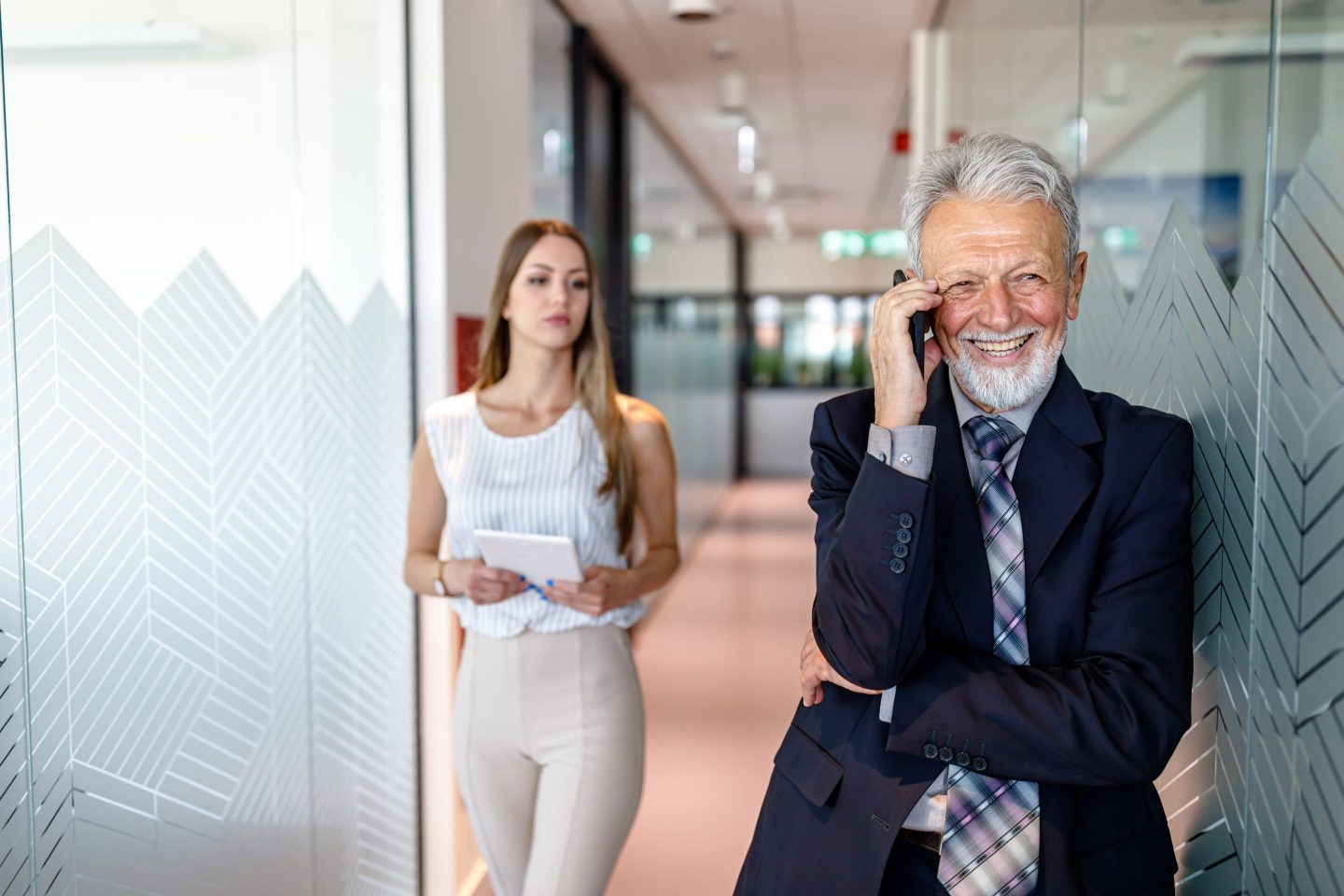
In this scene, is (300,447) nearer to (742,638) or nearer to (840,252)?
(742,638)

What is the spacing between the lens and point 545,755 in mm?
2809

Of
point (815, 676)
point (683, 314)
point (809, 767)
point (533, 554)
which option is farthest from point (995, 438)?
point (683, 314)

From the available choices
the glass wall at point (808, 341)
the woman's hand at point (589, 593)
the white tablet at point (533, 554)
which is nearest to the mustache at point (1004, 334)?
the white tablet at point (533, 554)

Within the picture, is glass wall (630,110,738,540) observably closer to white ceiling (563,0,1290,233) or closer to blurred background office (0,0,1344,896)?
white ceiling (563,0,1290,233)

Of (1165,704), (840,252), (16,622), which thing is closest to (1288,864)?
(1165,704)

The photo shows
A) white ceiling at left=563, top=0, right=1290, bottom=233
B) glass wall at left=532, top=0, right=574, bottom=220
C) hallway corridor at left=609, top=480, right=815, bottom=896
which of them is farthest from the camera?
glass wall at left=532, top=0, right=574, bottom=220

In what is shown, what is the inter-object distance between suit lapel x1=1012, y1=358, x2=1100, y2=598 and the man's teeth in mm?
87

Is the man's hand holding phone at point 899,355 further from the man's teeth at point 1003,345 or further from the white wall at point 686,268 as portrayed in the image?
the white wall at point 686,268

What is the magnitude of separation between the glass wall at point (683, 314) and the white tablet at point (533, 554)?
5.32m

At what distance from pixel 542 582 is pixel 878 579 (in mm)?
1442

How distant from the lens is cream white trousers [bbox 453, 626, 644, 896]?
2.76 metres

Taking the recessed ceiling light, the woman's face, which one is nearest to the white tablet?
the woman's face

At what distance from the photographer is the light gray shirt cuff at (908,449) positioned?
5.01 ft

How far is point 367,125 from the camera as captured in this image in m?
3.72
